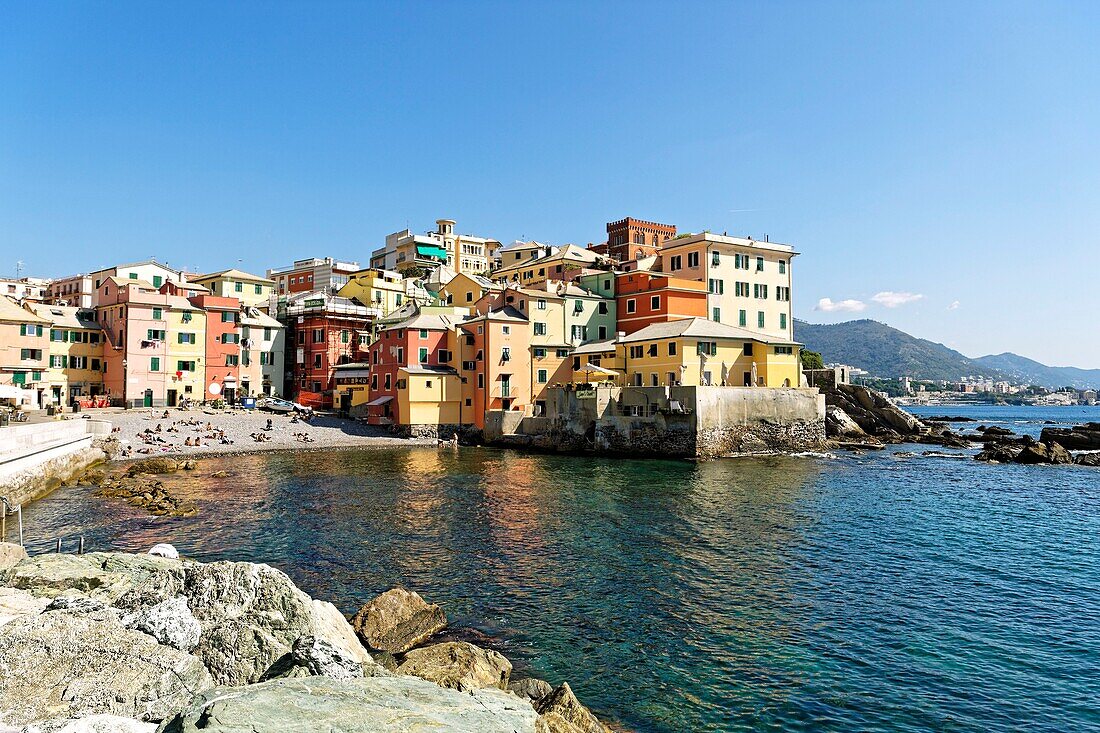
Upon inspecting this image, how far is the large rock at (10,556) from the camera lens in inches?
667

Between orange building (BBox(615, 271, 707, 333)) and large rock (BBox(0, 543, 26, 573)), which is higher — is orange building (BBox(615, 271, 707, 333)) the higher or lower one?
the higher one

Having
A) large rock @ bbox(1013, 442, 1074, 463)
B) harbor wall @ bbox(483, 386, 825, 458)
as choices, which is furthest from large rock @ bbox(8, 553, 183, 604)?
large rock @ bbox(1013, 442, 1074, 463)

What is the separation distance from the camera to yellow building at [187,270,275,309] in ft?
287

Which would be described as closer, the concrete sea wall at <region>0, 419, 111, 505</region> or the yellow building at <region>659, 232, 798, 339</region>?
the concrete sea wall at <region>0, 419, 111, 505</region>

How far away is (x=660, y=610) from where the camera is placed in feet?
62.6

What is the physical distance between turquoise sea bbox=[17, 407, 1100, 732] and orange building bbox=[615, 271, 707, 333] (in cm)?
2940

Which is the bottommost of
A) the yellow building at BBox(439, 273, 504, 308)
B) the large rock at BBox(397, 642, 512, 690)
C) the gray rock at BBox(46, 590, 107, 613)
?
the large rock at BBox(397, 642, 512, 690)

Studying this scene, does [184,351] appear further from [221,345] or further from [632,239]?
[632,239]

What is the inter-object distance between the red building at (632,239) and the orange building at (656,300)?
24833 mm

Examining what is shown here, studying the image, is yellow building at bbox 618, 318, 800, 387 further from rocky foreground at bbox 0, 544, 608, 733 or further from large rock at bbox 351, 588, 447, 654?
rocky foreground at bbox 0, 544, 608, 733

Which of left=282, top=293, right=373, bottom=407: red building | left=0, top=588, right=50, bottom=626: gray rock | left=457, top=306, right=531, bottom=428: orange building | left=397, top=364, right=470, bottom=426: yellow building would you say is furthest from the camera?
left=282, top=293, right=373, bottom=407: red building

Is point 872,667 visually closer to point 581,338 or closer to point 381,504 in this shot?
point 381,504

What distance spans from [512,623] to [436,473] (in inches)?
1138

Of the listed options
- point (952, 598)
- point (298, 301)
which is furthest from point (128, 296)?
point (952, 598)
